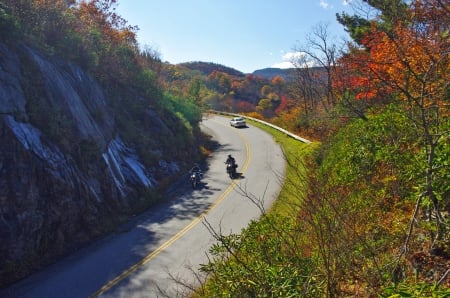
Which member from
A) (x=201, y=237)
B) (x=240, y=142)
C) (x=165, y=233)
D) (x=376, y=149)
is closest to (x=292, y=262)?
(x=376, y=149)

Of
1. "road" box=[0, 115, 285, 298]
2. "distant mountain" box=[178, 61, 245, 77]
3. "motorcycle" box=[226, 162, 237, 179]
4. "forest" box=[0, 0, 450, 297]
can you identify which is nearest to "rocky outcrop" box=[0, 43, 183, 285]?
"road" box=[0, 115, 285, 298]

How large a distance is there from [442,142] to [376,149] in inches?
132

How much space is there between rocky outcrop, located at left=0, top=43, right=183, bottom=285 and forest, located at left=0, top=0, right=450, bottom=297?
2374mm

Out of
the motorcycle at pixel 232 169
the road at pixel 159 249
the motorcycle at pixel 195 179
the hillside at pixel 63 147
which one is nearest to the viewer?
the road at pixel 159 249

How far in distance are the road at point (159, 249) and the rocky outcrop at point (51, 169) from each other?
2.90 ft

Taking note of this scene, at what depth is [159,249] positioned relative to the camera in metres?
13.7

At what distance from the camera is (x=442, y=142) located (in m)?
7.20

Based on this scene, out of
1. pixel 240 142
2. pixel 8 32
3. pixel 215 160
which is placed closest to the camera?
pixel 8 32

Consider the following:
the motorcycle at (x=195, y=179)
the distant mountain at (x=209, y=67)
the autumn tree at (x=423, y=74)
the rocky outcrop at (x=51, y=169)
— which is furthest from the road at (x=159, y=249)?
the distant mountain at (x=209, y=67)

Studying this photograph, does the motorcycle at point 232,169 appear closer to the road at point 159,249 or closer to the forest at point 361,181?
the road at point 159,249

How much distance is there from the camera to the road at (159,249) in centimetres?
1088

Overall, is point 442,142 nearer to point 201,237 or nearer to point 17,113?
point 201,237

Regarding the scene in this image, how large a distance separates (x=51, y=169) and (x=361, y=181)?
35.1ft

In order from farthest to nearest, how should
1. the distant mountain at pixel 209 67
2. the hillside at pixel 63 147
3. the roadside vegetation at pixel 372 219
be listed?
the distant mountain at pixel 209 67
the hillside at pixel 63 147
the roadside vegetation at pixel 372 219
